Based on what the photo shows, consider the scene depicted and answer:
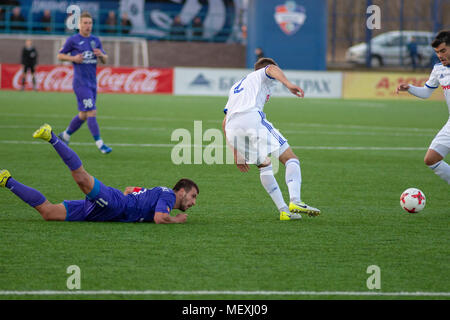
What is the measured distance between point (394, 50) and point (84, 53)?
3208 centimetres

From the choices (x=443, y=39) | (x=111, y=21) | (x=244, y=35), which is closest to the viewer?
(x=443, y=39)

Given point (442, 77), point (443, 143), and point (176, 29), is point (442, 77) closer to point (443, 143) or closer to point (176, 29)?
point (443, 143)

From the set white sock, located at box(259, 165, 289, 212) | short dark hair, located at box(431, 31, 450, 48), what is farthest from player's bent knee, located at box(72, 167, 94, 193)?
short dark hair, located at box(431, 31, 450, 48)

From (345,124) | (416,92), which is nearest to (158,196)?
(416,92)

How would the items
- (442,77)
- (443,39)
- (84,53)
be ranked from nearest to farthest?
1. (443,39)
2. (442,77)
3. (84,53)

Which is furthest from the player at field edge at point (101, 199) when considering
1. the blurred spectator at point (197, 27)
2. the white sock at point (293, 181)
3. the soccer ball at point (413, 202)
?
the blurred spectator at point (197, 27)

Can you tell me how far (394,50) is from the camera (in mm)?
42062

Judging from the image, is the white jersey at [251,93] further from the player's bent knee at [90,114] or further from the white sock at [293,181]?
the player's bent knee at [90,114]

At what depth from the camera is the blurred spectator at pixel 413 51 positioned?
3836 cm

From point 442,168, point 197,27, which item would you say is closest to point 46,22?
point 197,27

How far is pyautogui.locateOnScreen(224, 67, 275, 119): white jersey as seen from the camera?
748cm

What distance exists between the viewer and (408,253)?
622 cm

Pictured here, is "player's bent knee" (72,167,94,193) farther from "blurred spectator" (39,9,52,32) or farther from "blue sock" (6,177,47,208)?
"blurred spectator" (39,9,52,32)

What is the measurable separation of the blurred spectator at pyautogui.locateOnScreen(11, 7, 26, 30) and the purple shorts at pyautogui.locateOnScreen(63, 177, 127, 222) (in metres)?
32.4
